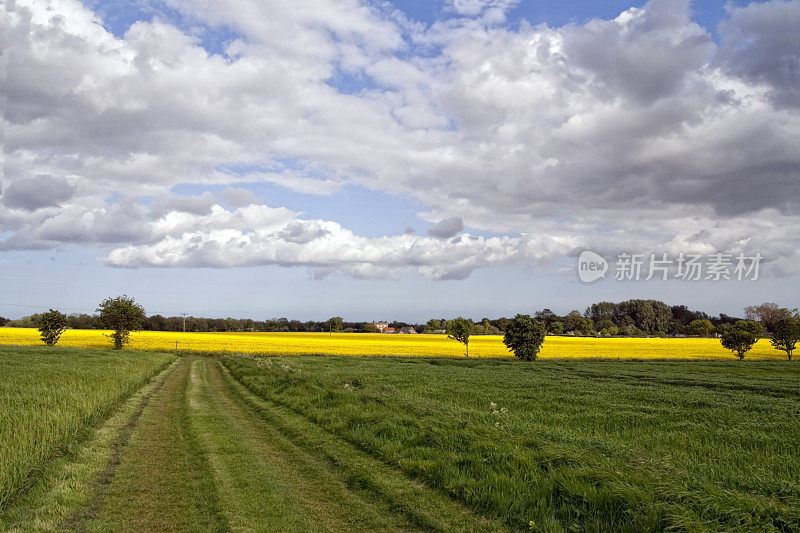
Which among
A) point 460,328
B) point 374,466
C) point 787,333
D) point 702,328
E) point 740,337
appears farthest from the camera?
point 702,328

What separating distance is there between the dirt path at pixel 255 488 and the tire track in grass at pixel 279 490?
0.06 ft

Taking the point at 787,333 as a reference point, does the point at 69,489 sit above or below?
below

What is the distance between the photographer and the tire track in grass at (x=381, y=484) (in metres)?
7.12

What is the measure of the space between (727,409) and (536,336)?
115 ft

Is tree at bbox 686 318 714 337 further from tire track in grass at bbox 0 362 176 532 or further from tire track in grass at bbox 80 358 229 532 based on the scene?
tire track in grass at bbox 0 362 176 532

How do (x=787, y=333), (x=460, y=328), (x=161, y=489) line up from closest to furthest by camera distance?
(x=161, y=489) < (x=460, y=328) < (x=787, y=333)

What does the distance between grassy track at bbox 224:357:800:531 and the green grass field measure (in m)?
0.04

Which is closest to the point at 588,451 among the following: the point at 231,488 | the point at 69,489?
the point at 231,488

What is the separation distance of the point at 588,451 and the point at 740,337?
64650 millimetres

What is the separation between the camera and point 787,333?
61.2 m

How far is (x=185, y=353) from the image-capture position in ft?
184

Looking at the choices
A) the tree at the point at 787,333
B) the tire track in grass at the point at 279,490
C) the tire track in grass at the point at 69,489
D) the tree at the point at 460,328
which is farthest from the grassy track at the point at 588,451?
the tree at the point at 787,333

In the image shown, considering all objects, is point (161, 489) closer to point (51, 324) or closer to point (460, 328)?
point (460, 328)

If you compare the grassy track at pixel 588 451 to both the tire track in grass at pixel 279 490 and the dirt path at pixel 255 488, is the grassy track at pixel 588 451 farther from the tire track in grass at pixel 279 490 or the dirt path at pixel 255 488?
the tire track in grass at pixel 279 490
